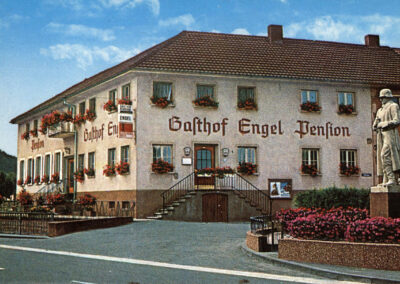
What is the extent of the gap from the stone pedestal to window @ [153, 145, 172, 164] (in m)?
15.7

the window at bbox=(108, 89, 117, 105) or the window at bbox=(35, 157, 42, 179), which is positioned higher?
the window at bbox=(108, 89, 117, 105)

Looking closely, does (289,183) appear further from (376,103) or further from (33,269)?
(33,269)

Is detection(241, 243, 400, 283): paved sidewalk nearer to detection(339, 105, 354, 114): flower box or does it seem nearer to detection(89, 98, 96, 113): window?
detection(339, 105, 354, 114): flower box

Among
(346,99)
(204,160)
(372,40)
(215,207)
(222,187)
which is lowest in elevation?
(215,207)

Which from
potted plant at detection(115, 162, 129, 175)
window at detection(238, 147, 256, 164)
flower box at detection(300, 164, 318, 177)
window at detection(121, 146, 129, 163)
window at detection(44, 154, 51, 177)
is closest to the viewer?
potted plant at detection(115, 162, 129, 175)

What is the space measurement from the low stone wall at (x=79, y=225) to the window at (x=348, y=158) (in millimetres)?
13206

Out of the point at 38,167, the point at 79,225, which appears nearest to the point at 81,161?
the point at 38,167

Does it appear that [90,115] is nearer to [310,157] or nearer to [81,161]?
[81,161]

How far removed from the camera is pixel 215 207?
2683 centimetres

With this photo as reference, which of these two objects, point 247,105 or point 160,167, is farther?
point 247,105

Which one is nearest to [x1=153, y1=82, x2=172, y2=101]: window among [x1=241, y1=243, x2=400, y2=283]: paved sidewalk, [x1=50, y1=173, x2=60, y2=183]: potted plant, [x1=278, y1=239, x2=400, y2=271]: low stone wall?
[x1=50, y1=173, x2=60, y2=183]: potted plant

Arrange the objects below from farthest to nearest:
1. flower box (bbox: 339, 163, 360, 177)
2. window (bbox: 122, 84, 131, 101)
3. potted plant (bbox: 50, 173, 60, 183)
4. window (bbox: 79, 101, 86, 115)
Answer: potted plant (bbox: 50, 173, 60, 183) < window (bbox: 79, 101, 86, 115) < flower box (bbox: 339, 163, 360, 177) < window (bbox: 122, 84, 131, 101)

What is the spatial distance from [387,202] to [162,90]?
1702 centimetres

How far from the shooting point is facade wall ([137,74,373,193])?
28.0 metres
